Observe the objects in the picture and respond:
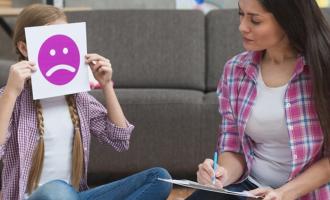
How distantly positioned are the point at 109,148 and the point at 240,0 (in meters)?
1.05

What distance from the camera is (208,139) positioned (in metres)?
2.03

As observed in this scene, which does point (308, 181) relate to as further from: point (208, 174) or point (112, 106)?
point (112, 106)

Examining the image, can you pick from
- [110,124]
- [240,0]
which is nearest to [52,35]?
[110,124]

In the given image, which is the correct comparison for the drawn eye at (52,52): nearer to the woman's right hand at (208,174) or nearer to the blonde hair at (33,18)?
the blonde hair at (33,18)

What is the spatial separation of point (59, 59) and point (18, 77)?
0.13 meters

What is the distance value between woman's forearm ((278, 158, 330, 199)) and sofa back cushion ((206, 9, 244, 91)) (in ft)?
3.89

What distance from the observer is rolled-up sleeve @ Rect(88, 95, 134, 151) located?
1.39m

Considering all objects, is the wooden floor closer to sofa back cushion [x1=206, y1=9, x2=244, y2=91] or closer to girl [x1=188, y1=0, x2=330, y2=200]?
sofa back cushion [x1=206, y1=9, x2=244, y2=91]

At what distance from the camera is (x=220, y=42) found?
240 centimetres

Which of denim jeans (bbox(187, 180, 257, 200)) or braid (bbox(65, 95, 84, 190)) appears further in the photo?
braid (bbox(65, 95, 84, 190))

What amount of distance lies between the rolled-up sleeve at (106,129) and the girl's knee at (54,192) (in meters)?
0.24

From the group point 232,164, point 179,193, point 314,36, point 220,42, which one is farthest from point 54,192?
point 220,42

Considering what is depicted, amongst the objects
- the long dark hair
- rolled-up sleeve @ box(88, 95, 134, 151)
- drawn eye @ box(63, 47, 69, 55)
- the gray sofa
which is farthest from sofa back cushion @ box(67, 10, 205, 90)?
the long dark hair

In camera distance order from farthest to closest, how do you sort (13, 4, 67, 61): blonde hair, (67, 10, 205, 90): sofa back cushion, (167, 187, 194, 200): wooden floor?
(67, 10, 205, 90): sofa back cushion → (167, 187, 194, 200): wooden floor → (13, 4, 67, 61): blonde hair
